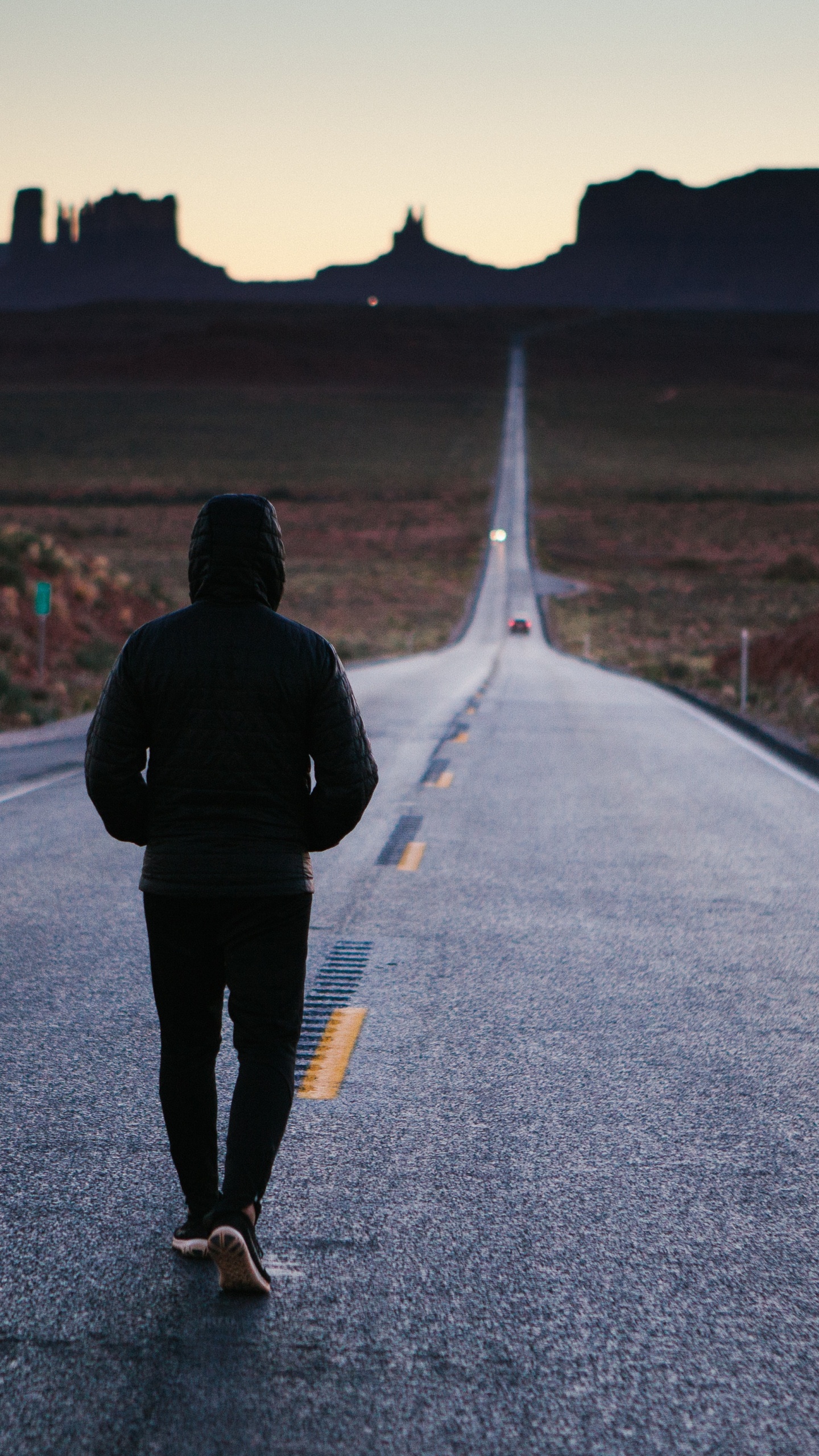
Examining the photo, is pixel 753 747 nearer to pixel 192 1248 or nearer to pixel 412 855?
pixel 412 855

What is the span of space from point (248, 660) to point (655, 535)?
96.4m

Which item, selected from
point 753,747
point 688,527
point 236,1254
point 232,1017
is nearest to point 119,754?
point 232,1017

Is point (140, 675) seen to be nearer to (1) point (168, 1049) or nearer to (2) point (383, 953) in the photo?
(1) point (168, 1049)

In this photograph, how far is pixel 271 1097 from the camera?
329 cm

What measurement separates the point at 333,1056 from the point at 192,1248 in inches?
66.0

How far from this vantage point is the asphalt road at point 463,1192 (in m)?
2.83

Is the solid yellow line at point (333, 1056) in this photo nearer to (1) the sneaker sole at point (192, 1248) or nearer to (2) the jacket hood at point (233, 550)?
(1) the sneaker sole at point (192, 1248)

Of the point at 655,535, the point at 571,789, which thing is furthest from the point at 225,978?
the point at 655,535

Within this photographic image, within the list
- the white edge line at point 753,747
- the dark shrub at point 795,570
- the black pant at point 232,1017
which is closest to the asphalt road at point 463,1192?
the black pant at point 232,1017

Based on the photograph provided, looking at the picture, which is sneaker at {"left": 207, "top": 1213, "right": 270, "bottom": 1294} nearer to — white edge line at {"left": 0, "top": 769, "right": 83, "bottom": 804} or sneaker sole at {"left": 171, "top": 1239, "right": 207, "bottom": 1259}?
sneaker sole at {"left": 171, "top": 1239, "right": 207, "bottom": 1259}

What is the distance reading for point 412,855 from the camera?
9.42 m

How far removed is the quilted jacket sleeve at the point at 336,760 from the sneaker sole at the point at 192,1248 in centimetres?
105

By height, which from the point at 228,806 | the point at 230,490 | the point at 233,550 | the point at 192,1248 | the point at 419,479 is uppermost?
the point at 419,479

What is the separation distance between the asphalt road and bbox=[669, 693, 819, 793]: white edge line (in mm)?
5538
